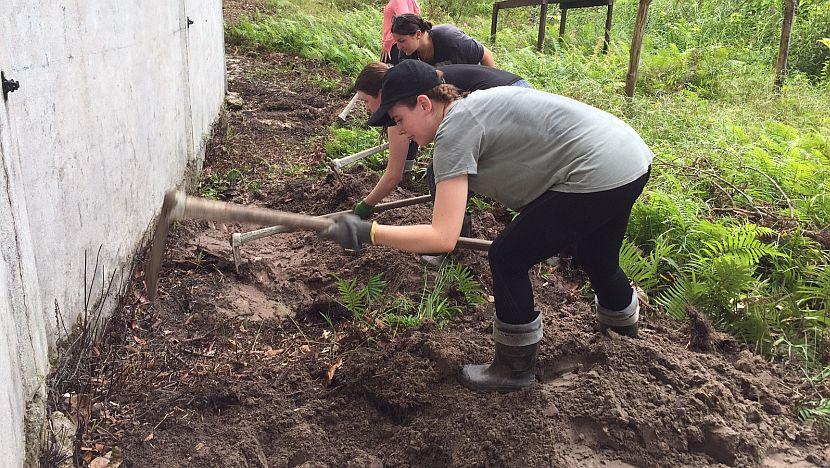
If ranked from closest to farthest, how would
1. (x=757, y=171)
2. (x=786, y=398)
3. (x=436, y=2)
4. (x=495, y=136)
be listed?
(x=495, y=136), (x=786, y=398), (x=757, y=171), (x=436, y=2)

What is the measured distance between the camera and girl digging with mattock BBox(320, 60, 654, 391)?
237cm

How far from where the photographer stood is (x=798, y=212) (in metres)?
4.42

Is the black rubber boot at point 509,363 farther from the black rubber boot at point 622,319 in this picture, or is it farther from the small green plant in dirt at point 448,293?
the small green plant in dirt at point 448,293

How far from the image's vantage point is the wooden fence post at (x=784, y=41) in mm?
8281

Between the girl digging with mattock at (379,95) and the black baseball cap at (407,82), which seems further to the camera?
the girl digging with mattock at (379,95)

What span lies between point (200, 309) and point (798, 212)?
3.95m

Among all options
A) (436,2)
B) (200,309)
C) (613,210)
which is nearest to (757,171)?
(613,210)

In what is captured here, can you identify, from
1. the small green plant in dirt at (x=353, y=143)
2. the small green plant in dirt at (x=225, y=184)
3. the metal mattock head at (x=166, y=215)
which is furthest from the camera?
the small green plant in dirt at (x=353, y=143)

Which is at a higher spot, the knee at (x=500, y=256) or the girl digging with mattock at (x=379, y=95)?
the girl digging with mattock at (x=379, y=95)

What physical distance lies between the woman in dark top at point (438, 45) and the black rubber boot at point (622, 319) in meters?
2.29

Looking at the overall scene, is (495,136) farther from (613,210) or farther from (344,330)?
(344,330)

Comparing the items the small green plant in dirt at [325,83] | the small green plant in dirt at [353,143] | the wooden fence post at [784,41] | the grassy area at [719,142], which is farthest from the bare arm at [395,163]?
the wooden fence post at [784,41]

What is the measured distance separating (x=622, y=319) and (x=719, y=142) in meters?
3.33

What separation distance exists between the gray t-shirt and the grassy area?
1.44 m
